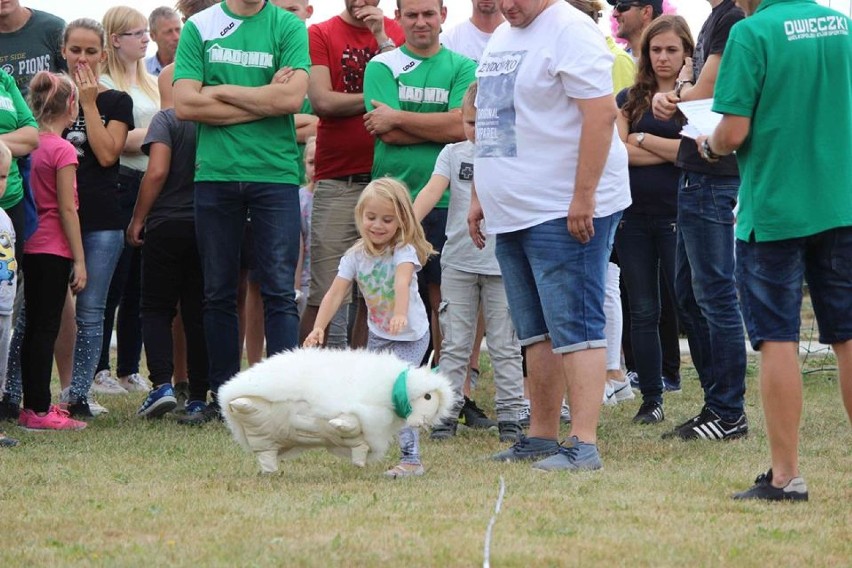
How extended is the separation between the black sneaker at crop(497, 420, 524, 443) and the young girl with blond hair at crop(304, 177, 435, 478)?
41.0 inches

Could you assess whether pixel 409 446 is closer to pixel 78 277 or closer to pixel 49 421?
pixel 49 421

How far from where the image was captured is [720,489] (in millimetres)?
5172

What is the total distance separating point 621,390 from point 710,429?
1.93 meters

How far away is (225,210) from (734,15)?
9.14 ft

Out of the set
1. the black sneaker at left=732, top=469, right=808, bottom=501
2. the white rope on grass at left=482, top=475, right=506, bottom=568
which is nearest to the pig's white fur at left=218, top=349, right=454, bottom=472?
the white rope on grass at left=482, top=475, right=506, bottom=568

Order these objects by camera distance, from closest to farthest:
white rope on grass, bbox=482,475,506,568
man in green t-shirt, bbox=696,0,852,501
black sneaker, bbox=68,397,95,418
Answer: white rope on grass, bbox=482,475,506,568
man in green t-shirt, bbox=696,0,852,501
black sneaker, bbox=68,397,95,418

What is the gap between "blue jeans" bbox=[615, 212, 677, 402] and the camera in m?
7.54

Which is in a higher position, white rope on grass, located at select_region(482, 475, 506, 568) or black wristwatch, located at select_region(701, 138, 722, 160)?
black wristwatch, located at select_region(701, 138, 722, 160)

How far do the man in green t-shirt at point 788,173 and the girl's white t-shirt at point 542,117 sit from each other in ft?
2.82

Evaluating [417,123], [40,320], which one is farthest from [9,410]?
[417,123]

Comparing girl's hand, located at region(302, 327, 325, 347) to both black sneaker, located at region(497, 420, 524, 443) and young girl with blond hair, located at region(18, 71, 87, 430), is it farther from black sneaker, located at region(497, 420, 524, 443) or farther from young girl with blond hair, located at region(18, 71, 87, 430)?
young girl with blond hair, located at region(18, 71, 87, 430)

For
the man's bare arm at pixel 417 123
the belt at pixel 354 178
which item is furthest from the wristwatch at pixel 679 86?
the belt at pixel 354 178

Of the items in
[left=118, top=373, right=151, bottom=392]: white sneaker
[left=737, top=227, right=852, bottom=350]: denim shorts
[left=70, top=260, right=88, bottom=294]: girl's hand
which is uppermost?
[left=737, top=227, right=852, bottom=350]: denim shorts

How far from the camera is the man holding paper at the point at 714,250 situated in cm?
660
